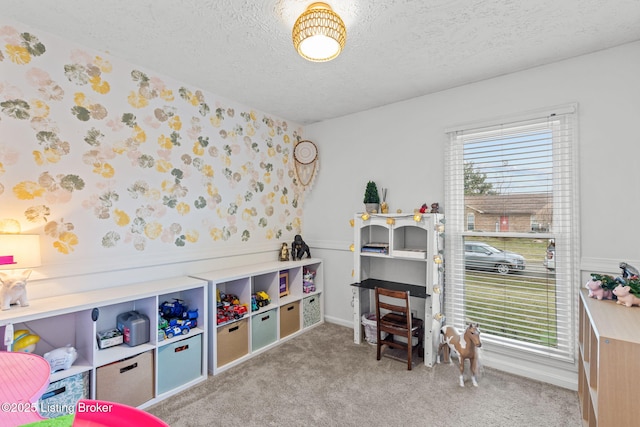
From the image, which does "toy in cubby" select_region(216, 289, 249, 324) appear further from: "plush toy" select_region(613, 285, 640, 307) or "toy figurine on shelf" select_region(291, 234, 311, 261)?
"plush toy" select_region(613, 285, 640, 307)

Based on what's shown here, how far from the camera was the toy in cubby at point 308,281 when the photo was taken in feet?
11.8

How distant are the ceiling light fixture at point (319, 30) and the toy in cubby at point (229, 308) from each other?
213cm

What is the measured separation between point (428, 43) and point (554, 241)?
1.77m

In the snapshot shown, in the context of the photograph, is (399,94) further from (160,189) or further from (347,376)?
(347,376)

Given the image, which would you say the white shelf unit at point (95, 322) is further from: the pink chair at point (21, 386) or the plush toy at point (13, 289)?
the pink chair at point (21, 386)

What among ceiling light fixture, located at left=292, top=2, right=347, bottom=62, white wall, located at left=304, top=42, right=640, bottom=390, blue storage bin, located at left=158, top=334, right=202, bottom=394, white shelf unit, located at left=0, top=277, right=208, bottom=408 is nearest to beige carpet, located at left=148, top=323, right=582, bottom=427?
blue storage bin, located at left=158, top=334, right=202, bottom=394

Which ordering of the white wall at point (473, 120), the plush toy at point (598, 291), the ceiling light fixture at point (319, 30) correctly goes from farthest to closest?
the white wall at point (473, 120) → the plush toy at point (598, 291) → the ceiling light fixture at point (319, 30)

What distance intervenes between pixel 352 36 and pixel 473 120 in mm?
1383

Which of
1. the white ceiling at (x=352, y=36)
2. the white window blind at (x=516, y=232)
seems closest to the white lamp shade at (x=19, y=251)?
the white ceiling at (x=352, y=36)

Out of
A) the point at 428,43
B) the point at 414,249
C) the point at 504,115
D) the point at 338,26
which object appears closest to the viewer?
the point at 338,26

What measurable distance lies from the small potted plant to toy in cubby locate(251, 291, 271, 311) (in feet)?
4.44

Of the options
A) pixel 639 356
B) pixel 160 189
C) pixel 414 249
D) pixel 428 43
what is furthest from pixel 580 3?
pixel 160 189

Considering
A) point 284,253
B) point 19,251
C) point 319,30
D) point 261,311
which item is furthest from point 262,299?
point 319,30

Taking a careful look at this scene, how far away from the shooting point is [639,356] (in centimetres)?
131
